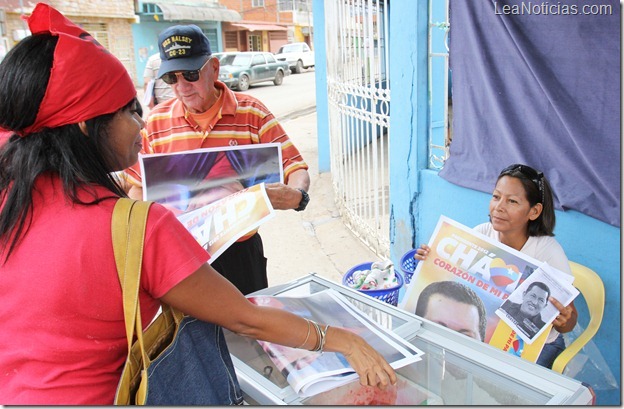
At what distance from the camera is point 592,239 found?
8.49 ft

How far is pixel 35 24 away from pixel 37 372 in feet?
2.37

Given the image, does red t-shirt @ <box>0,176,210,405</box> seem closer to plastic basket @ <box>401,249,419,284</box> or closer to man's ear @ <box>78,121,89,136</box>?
man's ear @ <box>78,121,89,136</box>

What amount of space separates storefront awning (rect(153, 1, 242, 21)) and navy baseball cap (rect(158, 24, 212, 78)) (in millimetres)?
23436

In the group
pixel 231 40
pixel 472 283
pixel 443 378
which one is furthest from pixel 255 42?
pixel 443 378

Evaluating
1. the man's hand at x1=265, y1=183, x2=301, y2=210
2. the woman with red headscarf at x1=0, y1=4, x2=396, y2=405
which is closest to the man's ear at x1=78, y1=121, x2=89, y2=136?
the woman with red headscarf at x1=0, y1=4, x2=396, y2=405

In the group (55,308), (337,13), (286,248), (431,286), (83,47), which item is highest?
(337,13)

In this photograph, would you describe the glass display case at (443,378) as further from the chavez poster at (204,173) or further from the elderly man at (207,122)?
the elderly man at (207,122)

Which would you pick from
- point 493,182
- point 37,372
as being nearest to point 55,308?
point 37,372

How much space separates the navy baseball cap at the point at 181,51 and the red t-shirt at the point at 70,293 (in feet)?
4.42

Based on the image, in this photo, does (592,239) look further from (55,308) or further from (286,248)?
(286,248)

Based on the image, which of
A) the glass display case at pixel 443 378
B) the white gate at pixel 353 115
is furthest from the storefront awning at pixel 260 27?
the glass display case at pixel 443 378

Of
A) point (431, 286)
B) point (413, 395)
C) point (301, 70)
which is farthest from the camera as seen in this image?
Answer: point (301, 70)

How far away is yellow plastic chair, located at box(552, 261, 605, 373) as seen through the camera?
7.29ft

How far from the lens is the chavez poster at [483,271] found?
1871mm
